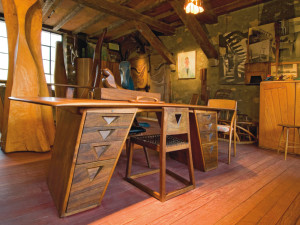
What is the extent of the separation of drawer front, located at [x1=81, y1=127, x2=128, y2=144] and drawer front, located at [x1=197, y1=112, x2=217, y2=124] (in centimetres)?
105

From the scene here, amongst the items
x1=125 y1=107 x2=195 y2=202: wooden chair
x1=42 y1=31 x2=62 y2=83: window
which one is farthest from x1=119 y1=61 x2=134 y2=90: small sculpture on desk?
x1=42 y1=31 x2=62 y2=83: window

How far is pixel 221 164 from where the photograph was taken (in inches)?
104

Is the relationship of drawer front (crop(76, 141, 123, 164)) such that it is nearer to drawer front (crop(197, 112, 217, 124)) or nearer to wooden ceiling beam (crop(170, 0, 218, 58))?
drawer front (crop(197, 112, 217, 124))

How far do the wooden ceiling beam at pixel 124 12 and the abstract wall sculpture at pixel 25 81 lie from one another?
→ 5.28 feet

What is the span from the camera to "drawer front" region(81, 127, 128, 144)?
4.26ft

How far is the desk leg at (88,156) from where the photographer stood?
1.30 meters

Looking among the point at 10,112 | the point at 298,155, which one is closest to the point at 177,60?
the point at 298,155

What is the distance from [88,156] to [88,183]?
0.72ft

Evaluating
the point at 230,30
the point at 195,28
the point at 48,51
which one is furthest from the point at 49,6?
the point at 230,30

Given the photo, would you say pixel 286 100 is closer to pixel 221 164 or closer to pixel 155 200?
pixel 221 164

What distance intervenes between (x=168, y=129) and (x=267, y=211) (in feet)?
3.25

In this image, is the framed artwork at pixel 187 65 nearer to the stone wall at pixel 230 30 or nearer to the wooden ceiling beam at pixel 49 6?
the stone wall at pixel 230 30

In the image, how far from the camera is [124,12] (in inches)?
191

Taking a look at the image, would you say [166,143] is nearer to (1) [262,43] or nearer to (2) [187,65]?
(1) [262,43]
